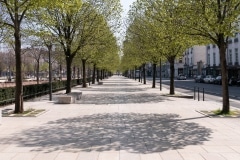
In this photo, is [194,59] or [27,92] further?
[194,59]

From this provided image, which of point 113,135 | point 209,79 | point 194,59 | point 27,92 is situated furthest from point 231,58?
point 113,135

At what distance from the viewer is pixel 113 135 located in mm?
11094

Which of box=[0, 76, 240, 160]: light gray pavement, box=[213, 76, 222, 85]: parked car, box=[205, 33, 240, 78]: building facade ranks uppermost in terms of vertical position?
box=[205, 33, 240, 78]: building facade

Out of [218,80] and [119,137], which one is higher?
[218,80]

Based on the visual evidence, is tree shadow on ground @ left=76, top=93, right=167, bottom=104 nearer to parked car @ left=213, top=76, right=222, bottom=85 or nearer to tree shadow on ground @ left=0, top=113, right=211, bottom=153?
tree shadow on ground @ left=0, top=113, right=211, bottom=153

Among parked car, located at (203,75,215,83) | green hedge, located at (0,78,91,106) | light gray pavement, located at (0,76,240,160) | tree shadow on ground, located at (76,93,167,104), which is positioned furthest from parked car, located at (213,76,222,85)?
light gray pavement, located at (0,76,240,160)

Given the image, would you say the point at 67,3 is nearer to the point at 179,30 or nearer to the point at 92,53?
the point at 179,30

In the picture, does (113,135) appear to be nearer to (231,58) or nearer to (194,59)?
(231,58)

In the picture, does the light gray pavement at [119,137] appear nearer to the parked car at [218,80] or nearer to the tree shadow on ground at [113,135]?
the tree shadow on ground at [113,135]

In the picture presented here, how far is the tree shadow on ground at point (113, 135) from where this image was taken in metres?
9.45

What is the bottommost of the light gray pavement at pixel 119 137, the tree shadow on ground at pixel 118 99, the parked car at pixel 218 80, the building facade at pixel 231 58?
the light gray pavement at pixel 119 137

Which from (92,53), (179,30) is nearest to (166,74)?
(92,53)

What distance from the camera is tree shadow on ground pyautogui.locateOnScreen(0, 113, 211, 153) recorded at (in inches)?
372

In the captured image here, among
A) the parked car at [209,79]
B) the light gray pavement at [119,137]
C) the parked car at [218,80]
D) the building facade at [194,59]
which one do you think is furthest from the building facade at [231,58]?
the light gray pavement at [119,137]
